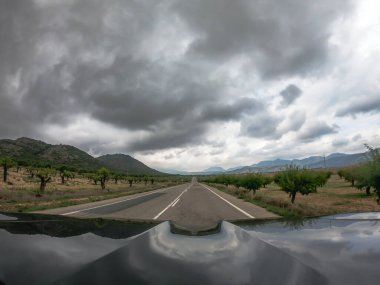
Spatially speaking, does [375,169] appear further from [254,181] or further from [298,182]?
[254,181]

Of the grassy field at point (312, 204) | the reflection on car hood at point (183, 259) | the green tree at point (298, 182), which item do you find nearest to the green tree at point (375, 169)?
the grassy field at point (312, 204)

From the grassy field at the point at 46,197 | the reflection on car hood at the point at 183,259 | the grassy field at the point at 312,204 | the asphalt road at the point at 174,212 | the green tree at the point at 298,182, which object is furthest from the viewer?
the green tree at the point at 298,182

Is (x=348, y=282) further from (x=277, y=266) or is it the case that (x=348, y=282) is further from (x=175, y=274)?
(x=175, y=274)

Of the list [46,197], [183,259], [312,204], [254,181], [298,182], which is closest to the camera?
[183,259]

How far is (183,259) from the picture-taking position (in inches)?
70.5

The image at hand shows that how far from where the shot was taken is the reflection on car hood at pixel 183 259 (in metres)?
1.55

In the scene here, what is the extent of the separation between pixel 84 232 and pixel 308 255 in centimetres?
178

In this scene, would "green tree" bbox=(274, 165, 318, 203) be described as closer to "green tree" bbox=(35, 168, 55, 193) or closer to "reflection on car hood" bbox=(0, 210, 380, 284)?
"reflection on car hood" bbox=(0, 210, 380, 284)

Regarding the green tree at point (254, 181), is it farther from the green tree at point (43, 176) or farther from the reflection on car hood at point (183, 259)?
the reflection on car hood at point (183, 259)

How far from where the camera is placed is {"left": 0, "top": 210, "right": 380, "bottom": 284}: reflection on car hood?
1550mm

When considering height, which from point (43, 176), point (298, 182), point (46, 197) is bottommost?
point (46, 197)

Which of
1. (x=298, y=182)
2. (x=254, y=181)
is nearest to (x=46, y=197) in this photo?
(x=298, y=182)

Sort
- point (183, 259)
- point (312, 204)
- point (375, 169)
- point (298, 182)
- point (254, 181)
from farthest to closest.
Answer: point (254, 181) → point (312, 204) → point (298, 182) → point (375, 169) → point (183, 259)

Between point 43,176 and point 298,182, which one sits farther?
point 43,176
